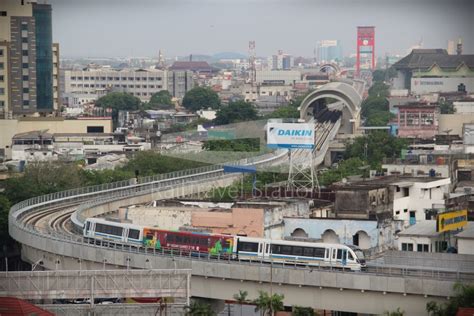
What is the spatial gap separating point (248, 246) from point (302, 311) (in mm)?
1411

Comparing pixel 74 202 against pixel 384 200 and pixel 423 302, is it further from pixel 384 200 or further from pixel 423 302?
pixel 423 302

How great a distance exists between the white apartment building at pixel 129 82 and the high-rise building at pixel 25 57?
12766mm

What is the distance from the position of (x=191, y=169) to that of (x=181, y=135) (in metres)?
5.49

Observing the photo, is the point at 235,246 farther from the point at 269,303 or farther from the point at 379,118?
the point at 379,118

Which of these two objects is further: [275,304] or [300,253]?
[300,253]

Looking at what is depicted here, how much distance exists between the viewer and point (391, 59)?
55.8 m

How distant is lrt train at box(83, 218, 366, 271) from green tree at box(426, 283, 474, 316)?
3.13 feet

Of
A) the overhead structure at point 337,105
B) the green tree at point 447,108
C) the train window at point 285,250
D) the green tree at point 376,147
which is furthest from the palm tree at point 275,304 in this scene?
the green tree at point 447,108

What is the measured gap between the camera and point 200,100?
35.0 metres

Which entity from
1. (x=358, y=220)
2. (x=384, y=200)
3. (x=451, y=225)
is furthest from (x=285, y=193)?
(x=451, y=225)

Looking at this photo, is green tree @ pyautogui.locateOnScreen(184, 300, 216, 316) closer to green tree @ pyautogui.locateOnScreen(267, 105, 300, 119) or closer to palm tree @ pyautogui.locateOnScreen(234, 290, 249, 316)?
palm tree @ pyautogui.locateOnScreen(234, 290, 249, 316)

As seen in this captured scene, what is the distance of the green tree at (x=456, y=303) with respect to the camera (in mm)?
8484

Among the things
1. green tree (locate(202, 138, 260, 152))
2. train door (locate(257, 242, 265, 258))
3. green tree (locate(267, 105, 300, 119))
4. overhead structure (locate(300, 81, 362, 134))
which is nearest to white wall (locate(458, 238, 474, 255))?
train door (locate(257, 242, 265, 258))

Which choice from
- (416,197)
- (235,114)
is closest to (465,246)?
(416,197)
